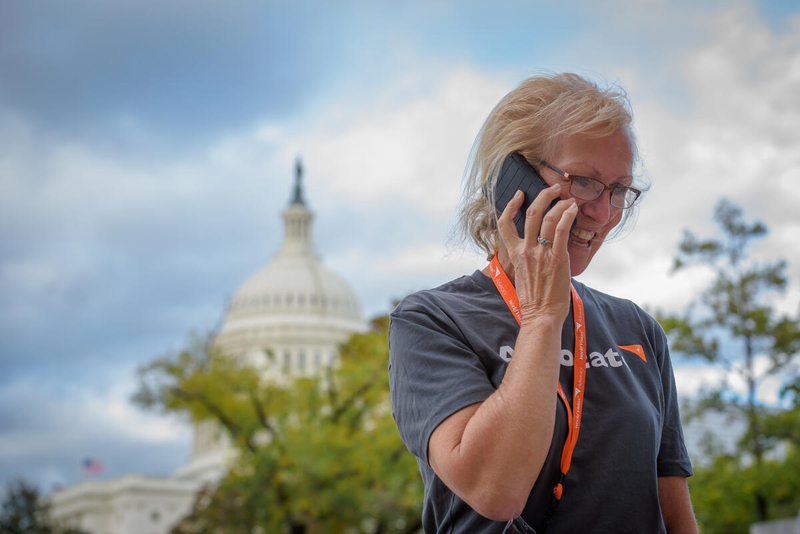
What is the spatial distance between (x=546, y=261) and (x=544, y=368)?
0.26m

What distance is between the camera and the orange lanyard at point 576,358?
223 cm

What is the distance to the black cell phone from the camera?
235 centimetres

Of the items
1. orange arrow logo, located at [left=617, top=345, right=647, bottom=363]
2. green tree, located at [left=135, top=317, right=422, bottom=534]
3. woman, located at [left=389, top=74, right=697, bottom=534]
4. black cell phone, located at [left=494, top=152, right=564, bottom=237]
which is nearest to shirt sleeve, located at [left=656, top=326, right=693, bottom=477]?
woman, located at [left=389, top=74, right=697, bottom=534]

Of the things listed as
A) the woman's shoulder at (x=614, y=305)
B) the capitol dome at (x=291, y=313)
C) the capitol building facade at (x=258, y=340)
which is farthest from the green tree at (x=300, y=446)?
the capitol dome at (x=291, y=313)

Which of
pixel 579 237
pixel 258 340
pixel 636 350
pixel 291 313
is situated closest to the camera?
pixel 579 237

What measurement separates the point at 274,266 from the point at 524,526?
4723 inches

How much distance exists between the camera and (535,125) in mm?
2482

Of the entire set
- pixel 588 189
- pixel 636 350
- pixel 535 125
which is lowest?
pixel 636 350

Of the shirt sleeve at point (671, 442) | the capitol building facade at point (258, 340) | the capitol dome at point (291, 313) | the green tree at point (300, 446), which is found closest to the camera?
the shirt sleeve at point (671, 442)

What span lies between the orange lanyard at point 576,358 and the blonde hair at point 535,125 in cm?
19

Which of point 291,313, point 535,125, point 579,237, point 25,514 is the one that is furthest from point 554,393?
point 291,313

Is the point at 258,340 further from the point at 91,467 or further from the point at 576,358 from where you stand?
the point at 576,358

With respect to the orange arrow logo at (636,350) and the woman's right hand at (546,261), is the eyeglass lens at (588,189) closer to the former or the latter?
the woman's right hand at (546,261)

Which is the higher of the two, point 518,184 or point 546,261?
point 518,184
